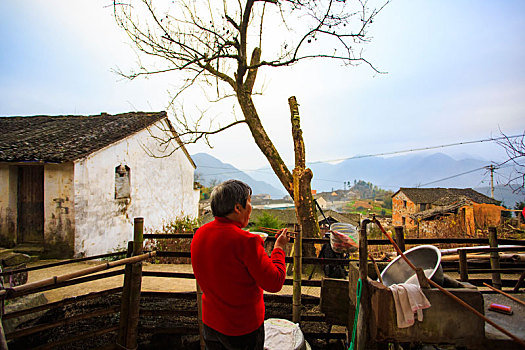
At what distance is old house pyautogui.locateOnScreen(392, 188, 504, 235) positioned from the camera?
13.5m

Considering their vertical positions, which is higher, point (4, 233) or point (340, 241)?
point (340, 241)

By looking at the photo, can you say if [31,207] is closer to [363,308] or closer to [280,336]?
[280,336]

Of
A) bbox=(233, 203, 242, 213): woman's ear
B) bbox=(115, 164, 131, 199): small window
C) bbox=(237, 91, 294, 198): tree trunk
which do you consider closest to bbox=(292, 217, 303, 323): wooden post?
bbox=(233, 203, 242, 213): woman's ear

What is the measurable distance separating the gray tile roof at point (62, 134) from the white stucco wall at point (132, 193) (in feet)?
1.27

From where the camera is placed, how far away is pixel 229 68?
10.0 m

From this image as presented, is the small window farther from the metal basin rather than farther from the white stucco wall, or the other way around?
the metal basin

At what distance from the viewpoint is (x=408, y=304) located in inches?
83.0

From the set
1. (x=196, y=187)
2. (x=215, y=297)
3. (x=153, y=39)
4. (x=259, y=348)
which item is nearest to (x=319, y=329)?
(x=259, y=348)

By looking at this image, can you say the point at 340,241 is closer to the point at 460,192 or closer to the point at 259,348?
the point at 259,348

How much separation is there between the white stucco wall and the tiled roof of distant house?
14.4 inches

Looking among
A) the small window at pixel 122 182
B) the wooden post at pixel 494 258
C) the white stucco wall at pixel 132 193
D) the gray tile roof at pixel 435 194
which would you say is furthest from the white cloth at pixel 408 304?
the gray tile roof at pixel 435 194

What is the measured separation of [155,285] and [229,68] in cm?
732

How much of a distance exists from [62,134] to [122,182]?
2832 mm

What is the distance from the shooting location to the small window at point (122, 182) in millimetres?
11611
